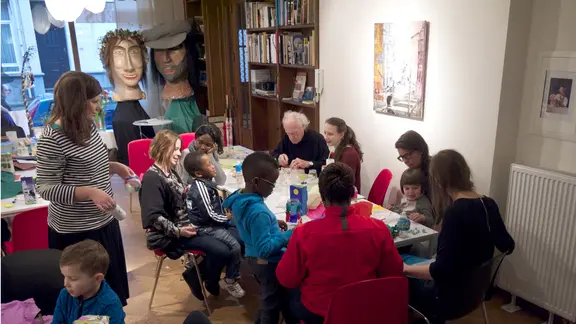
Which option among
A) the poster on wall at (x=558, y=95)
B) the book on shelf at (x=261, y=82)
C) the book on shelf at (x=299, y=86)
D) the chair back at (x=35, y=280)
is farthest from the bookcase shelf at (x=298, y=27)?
the chair back at (x=35, y=280)

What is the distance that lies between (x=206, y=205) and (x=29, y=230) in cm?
98

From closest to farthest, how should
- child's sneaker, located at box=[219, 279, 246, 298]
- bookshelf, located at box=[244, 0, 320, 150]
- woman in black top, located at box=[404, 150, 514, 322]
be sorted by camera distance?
1. woman in black top, located at box=[404, 150, 514, 322]
2. child's sneaker, located at box=[219, 279, 246, 298]
3. bookshelf, located at box=[244, 0, 320, 150]

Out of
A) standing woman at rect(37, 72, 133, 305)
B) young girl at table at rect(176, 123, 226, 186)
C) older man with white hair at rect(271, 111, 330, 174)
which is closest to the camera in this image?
standing woman at rect(37, 72, 133, 305)

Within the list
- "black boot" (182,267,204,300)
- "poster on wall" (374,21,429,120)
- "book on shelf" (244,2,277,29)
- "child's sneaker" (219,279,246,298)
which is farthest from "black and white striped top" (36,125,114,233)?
"book on shelf" (244,2,277,29)

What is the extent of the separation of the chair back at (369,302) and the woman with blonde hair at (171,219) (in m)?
1.26

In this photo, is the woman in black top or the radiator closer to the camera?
the woman in black top

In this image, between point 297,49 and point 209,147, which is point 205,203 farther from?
point 297,49

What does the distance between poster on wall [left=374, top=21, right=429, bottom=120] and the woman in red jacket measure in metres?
1.72

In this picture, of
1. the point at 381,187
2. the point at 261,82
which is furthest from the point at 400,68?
the point at 261,82

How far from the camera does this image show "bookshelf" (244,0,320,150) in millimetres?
4375

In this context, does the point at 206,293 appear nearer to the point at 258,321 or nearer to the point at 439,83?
the point at 258,321

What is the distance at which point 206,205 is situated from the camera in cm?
279

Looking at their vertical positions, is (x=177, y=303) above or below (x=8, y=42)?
below

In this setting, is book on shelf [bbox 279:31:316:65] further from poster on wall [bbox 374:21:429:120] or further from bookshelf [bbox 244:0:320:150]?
poster on wall [bbox 374:21:429:120]
